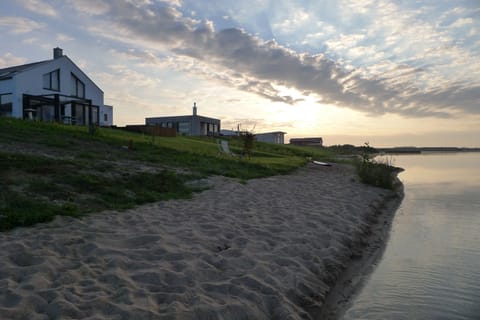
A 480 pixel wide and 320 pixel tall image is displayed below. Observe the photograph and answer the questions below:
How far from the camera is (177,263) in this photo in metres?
4.15

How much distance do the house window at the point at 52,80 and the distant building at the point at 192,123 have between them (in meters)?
17.0

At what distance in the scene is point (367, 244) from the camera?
662cm

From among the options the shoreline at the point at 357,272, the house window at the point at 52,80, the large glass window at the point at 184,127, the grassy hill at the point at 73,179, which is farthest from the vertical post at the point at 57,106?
the shoreline at the point at 357,272

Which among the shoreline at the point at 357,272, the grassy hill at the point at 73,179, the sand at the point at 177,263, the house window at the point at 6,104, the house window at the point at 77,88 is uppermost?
the house window at the point at 77,88

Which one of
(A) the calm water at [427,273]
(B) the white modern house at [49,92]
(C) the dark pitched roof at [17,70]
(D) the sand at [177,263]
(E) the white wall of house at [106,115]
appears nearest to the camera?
(D) the sand at [177,263]

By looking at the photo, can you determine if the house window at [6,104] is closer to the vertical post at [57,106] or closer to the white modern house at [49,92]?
the white modern house at [49,92]

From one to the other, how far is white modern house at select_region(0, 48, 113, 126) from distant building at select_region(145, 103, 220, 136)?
50.6 ft

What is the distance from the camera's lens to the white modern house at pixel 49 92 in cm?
2514

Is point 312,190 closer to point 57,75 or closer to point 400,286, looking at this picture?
point 400,286

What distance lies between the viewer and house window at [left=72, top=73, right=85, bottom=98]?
31.2m

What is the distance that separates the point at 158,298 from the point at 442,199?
1251 centimetres

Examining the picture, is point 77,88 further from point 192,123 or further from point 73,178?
point 73,178

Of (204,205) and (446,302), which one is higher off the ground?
(204,205)

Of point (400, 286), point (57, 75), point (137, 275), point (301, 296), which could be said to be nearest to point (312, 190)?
point (400, 286)
